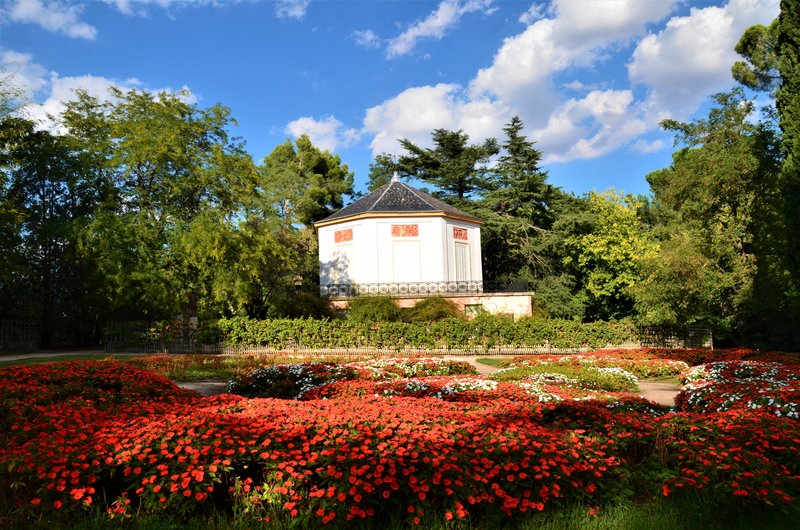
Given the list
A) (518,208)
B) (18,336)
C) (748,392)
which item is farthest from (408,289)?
(748,392)

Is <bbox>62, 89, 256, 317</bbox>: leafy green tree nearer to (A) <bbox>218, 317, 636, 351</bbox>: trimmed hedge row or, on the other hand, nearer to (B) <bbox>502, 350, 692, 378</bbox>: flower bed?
(A) <bbox>218, 317, 636, 351</bbox>: trimmed hedge row

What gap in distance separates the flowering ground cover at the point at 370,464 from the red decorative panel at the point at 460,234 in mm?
28899

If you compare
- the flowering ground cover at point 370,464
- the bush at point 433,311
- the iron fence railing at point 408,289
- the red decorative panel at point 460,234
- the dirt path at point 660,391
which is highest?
the red decorative panel at point 460,234

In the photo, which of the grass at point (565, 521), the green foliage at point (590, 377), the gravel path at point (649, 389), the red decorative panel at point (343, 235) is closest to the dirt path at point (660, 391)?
the gravel path at point (649, 389)

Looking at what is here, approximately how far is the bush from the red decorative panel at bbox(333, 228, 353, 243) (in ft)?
25.3

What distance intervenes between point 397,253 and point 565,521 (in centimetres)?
2931

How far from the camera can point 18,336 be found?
86.1ft

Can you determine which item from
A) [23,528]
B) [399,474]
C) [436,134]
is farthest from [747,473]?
[436,134]

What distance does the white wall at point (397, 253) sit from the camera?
32.8 metres

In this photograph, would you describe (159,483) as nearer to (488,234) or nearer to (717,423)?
(717,423)

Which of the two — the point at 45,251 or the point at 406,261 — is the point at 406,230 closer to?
the point at 406,261

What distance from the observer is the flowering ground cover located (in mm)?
4129

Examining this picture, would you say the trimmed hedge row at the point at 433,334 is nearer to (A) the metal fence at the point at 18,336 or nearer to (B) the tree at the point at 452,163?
(A) the metal fence at the point at 18,336

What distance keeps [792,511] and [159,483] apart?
5.27 m
